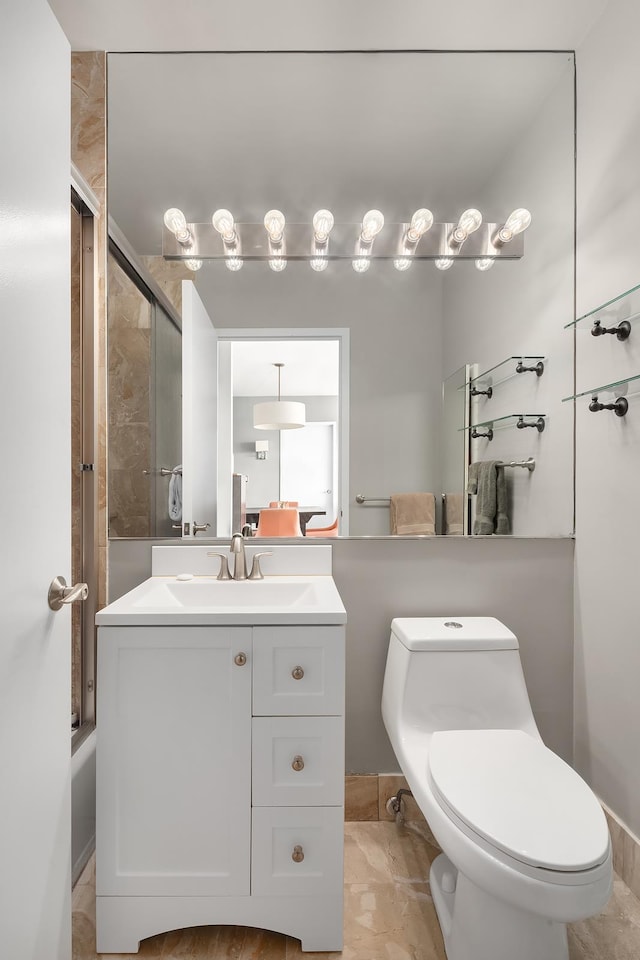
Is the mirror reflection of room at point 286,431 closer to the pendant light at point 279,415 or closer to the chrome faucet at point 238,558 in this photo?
the pendant light at point 279,415

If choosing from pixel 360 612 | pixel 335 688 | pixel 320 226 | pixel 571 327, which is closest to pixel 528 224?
pixel 571 327

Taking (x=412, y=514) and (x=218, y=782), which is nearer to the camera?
(x=218, y=782)

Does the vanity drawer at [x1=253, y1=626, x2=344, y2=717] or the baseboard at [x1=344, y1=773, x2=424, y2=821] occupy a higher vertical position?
the vanity drawer at [x1=253, y1=626, x2=344, y2=717]

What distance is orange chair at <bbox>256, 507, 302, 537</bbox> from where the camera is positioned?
6.01 ft

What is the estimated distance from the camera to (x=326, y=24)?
5.54 feet

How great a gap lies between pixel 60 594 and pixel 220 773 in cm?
61

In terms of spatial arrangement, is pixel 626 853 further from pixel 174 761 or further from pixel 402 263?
pixel 402 263

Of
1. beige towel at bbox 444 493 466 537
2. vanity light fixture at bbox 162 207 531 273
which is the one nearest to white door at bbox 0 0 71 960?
vanity light fixture at bbox 162 207 531 273

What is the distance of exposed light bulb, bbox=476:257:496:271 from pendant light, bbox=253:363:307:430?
0.74 metres

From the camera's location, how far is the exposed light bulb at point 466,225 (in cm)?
179

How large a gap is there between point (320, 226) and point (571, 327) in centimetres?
87

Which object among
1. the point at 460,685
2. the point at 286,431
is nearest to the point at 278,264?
the point at 286,431

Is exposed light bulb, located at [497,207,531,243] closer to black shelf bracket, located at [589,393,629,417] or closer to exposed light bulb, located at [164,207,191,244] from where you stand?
black shelf bracket, located at [589,393,629,417]

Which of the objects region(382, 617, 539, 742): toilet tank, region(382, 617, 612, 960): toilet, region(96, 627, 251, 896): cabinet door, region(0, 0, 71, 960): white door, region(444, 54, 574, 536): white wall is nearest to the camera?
region(0, 0, 71, 960): white door
